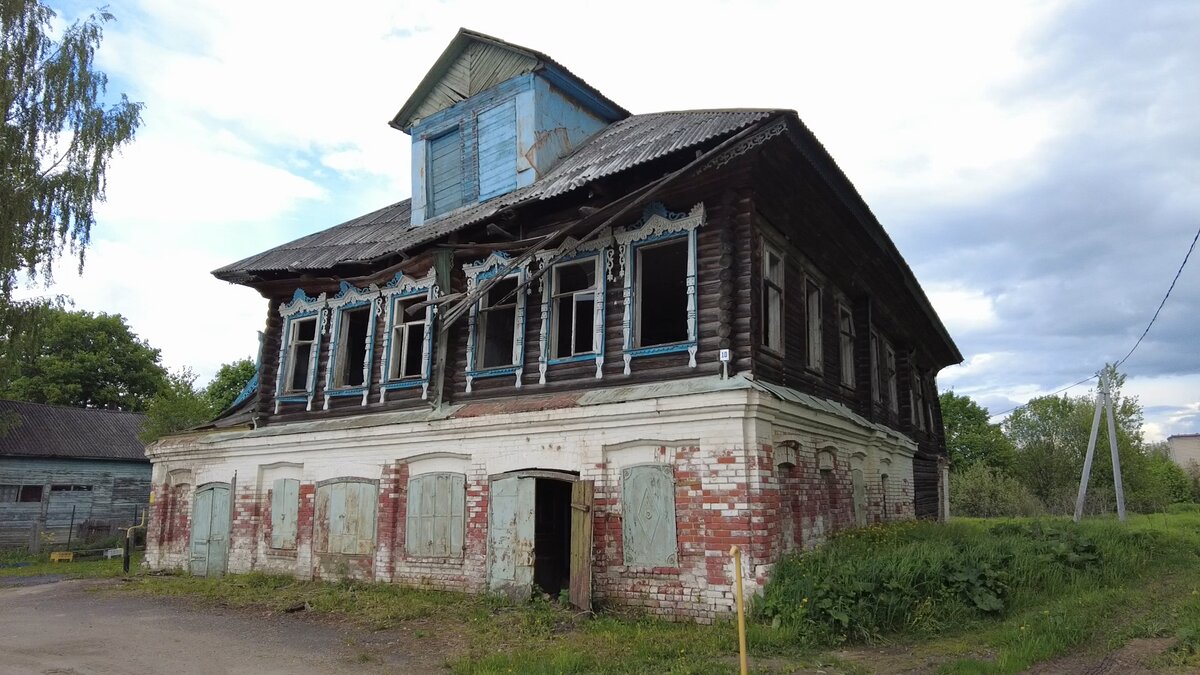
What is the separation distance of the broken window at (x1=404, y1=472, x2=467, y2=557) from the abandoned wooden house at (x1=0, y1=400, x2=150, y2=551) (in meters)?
18.2

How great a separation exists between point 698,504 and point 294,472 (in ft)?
27.3

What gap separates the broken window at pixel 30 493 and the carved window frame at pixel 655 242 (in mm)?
23767

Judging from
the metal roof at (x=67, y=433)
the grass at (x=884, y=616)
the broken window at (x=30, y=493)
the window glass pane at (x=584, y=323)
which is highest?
the window glass pane at (x=584, y=323)

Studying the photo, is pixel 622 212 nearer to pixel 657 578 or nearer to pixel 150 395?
pixel 657 578

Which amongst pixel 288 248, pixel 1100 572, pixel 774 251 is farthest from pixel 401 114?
pixel 1100 572

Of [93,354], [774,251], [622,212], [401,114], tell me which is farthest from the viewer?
[93,354]

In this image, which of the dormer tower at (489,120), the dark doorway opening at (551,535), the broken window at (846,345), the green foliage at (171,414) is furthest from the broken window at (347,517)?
the green foliage at (171,414)

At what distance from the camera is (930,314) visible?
699 inches

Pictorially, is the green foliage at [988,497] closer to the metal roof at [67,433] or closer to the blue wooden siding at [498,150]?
the blue wooden siding at [498,150]

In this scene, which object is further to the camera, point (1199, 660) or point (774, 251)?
point (774, 251)

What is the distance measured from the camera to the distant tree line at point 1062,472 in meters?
31.9

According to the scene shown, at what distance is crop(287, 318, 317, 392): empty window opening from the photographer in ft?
48.5

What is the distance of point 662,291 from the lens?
14.4m

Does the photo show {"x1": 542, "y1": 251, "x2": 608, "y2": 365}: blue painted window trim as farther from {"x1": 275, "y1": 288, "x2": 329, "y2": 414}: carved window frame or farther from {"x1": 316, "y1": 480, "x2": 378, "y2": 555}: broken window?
{"x1": 275, "y1": 288, "x2": 329, "y2": 414}: carved window frame
